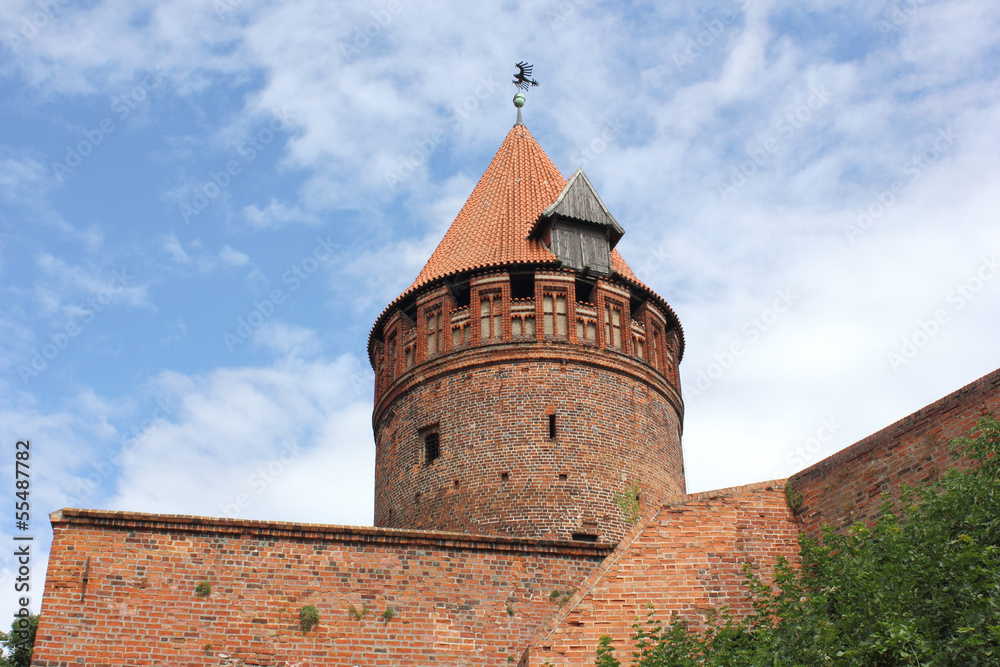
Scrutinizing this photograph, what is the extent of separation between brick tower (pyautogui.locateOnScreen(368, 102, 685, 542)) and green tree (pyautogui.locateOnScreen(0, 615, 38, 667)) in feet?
21.7

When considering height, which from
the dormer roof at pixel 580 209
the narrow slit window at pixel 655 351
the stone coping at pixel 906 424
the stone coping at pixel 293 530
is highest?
the dormer roof at pixel 580 209

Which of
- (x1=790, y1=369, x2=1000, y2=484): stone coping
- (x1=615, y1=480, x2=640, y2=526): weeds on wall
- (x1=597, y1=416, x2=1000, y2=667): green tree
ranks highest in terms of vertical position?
(x1=615, y1=480, x2=640, y2=526): weeds on wall

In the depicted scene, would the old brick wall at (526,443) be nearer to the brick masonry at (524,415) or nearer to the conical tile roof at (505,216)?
the brick masonry at (524,415)

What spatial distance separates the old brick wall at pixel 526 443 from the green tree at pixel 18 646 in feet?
21.6

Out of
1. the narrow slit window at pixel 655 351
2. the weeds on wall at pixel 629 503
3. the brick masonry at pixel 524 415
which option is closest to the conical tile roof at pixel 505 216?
the brick masonry at pixel 524 415

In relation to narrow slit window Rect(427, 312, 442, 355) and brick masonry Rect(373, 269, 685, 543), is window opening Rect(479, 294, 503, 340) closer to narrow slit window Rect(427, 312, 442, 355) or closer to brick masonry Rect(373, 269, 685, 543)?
brick masonry Rect(373, 269, 685, 543)

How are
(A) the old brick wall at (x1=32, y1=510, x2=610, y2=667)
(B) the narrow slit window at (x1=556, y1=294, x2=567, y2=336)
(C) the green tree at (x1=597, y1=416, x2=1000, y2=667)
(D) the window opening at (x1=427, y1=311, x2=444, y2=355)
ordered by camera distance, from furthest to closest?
1. (D) the window opening at (x1=427, y1=311, x2=444, y2=355)
2. (B) the narrow slit window at (x1=556, y1=294, x2=567, y2=336)
3. (A) the old brick wall at (x1=32, y1=510, x2=610, y2=667)
4. (C) the green tree at (x1=597, y1=416, x2=1000, y2=667)

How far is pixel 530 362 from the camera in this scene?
1797 cm

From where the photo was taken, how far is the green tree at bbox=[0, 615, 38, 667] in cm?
1791

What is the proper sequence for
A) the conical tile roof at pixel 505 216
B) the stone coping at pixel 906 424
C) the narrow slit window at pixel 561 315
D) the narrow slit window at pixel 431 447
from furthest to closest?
the conical tile roof at pixel 505 216 → the narrow slit window at pixel 561 315 → the narrow slit window at pixel 431 447 → the stone coping at pixel 906 424

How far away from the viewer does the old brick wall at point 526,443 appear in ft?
54.8

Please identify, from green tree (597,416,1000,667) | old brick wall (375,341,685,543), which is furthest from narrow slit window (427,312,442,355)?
green tree (597,416,1000,667)

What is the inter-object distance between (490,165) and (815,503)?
12.2 meters

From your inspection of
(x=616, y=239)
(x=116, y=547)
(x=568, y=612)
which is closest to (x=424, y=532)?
(x=568, y=612)
